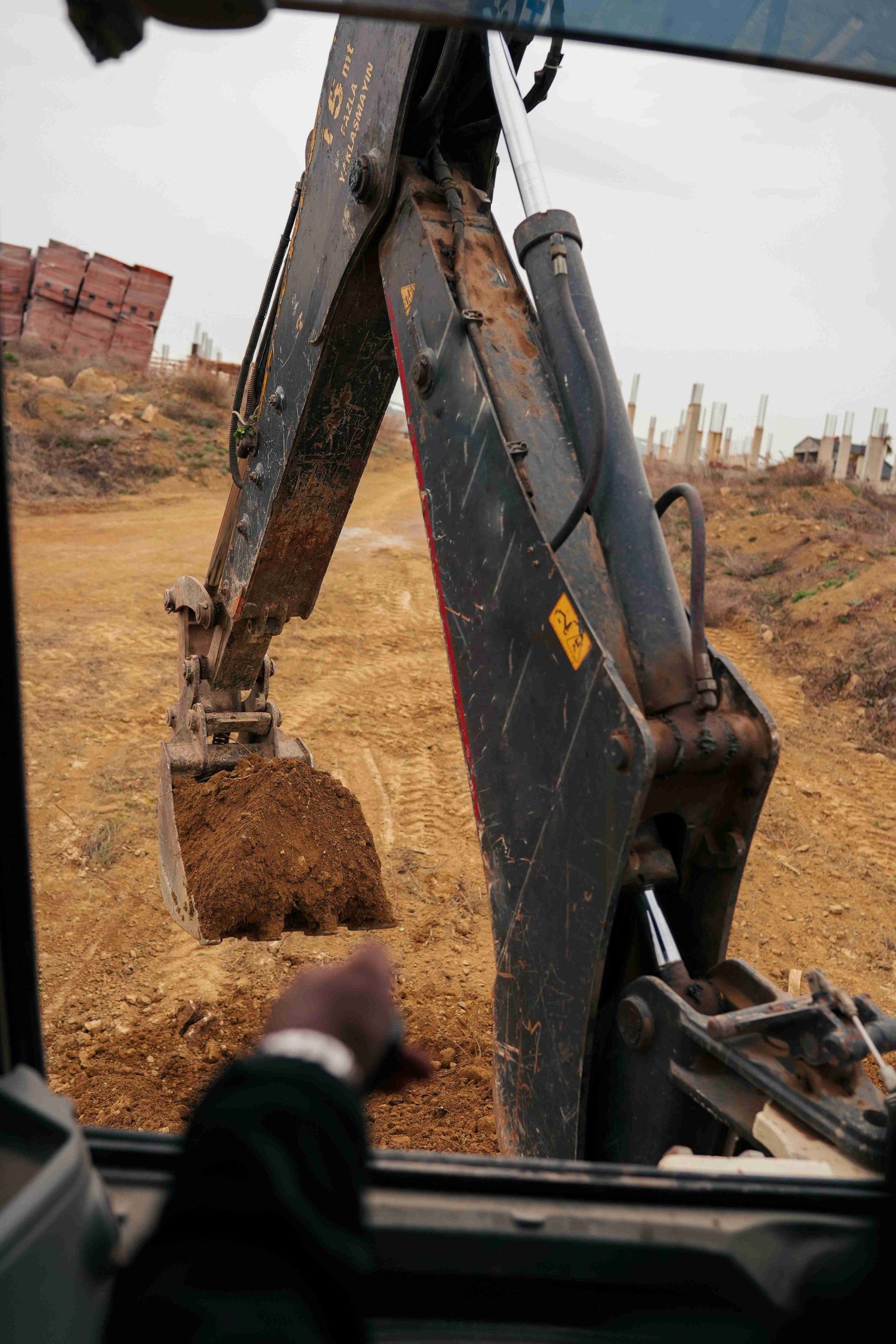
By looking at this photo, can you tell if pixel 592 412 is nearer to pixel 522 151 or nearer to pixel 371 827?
pixel 522 151

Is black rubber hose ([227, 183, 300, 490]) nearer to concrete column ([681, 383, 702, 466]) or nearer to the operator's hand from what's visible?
the operator's hand

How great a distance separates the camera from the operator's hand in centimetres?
116

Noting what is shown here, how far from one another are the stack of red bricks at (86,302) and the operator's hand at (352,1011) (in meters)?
25.6

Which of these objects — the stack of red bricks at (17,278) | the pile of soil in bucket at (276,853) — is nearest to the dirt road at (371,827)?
the pile of soil in bucket at (276,853)

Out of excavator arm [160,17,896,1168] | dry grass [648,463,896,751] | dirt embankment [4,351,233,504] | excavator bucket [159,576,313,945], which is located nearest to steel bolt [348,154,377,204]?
excavator arm [160,17,896,1168]

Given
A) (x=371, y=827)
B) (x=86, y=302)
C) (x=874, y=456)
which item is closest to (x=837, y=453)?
(x=874, y=456)

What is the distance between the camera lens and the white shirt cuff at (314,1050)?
3.37ft

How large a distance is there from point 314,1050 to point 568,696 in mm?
1003

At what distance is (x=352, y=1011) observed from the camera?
1173 millimetres

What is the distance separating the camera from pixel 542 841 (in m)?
2.00

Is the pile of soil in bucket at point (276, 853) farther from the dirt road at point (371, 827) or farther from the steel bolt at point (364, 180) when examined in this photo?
the steel bolt at point (364, 180)

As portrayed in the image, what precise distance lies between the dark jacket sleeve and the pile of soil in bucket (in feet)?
8.77

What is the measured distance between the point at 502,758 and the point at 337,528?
1.93 metres

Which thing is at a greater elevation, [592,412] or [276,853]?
[592,412]
